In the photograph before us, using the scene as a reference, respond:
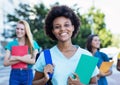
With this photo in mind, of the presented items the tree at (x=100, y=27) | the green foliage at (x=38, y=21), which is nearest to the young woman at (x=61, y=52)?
the green foliage at (x=38, y=21)

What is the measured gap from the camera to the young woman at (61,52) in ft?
9.73

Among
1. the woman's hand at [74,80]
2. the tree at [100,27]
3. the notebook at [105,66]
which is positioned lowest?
the tree at [100,27]

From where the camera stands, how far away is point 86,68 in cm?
299

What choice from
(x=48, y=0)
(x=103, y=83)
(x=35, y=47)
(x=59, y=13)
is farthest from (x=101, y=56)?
(x=48, y=0)

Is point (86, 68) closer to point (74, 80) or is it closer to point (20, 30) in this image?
point (74, 80)

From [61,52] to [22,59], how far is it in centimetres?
300

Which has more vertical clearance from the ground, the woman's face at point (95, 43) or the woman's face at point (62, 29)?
the woman's face at point (62, 29)

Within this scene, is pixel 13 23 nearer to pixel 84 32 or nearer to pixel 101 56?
pixel 84 32

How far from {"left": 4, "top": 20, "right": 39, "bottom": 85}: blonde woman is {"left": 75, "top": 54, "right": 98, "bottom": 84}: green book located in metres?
3.05

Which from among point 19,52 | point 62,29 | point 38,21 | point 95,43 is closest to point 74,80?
point 62,29

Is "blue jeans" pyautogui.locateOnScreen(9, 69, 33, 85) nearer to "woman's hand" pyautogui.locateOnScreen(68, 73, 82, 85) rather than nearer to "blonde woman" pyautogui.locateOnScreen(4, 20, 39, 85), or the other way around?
"blonde woman" pyautogui.locateOnScreen(4, 20, 39, 85)

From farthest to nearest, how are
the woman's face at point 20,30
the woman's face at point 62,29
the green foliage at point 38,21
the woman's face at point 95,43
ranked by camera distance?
the green foliage at point 38,21, the woman's face at point 95,43, the woman's face at point 20,30, the woman's face at point 62,29

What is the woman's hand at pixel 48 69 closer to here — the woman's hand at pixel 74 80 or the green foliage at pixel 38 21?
the woman's hand at pixel 74 80

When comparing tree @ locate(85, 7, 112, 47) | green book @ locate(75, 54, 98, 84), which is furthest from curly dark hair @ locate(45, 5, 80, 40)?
tree @ locate(85, 7, 112, 47)
